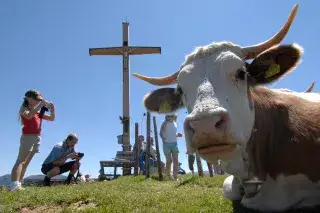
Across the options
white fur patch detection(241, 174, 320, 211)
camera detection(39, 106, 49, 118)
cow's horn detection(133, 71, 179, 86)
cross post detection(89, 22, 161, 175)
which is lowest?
white fur patch detection(241, 174, 320, 211)

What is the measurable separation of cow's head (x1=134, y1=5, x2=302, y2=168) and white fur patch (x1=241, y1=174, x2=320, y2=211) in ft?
2.50

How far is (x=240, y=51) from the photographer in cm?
509

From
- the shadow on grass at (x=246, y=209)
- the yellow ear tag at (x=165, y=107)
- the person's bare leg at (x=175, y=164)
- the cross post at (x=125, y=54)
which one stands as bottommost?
the shadow on grass at (x=246, y=209)

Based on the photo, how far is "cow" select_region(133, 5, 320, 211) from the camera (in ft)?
14.6

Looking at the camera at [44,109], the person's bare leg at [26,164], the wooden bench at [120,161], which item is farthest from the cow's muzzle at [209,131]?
the wooden bench at [120,161]

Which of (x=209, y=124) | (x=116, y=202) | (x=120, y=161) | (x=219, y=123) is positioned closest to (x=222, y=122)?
(x=219, y=123)

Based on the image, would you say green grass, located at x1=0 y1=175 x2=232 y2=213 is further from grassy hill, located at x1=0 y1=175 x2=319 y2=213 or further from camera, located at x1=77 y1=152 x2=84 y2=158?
camera, located at x1=77 y1=152 x2=84 y2=158

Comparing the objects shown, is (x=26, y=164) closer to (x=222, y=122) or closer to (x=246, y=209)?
(x=246, y=209)

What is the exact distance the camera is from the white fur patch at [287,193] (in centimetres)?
471

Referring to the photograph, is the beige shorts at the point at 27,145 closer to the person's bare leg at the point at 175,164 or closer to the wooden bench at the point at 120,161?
the person's bare leg at the point at 175,164

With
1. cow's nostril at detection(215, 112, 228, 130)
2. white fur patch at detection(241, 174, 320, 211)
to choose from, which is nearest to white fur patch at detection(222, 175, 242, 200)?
white fur patch at detection(241, 174, 320, 211)

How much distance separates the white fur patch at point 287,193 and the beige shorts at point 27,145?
586 cm

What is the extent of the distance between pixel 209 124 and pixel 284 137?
1696 millimetres

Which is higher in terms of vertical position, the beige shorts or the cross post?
the cross post
